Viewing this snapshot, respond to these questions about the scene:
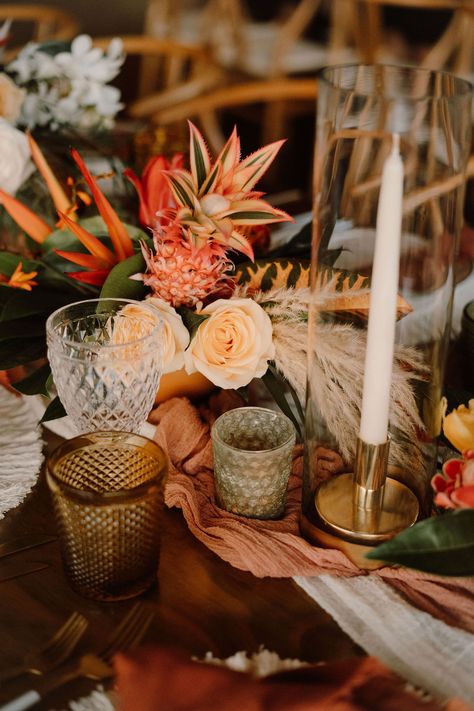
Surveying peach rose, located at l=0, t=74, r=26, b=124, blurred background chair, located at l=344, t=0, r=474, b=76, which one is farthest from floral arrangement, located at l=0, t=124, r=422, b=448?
blurred background chair, located at l=344, t=0, r=474, b=76

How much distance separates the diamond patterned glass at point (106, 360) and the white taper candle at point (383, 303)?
0.19 metres

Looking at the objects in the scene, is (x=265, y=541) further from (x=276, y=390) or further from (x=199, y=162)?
(x=199, y=162)

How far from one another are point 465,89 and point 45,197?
2.38 ft

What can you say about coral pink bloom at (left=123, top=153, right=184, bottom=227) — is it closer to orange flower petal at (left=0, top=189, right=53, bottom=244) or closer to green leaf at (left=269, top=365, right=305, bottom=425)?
orange flower petal at (left=0, top=189, right=53, bottom=244)

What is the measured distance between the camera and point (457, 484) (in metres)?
0.62

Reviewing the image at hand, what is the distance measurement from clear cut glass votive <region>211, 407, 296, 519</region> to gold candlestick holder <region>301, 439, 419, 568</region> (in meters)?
0.04

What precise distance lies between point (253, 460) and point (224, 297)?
0.20 meters

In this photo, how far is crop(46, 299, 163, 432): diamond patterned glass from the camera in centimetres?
70

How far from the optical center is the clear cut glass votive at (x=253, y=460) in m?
0.68

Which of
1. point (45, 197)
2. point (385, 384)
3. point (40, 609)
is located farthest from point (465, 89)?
point (45, 197)

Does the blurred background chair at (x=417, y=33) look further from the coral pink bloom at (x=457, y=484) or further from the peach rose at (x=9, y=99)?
the coral pink bloom at (x=457, y=484)

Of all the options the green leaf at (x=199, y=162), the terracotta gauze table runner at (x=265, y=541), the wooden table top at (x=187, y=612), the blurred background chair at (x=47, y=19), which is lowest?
the wooden table top at (x=187, y=612)

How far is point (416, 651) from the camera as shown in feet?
1.98

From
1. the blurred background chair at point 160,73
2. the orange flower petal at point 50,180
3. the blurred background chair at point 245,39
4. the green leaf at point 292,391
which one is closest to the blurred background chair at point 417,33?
the blurred background chair at point 245,39
